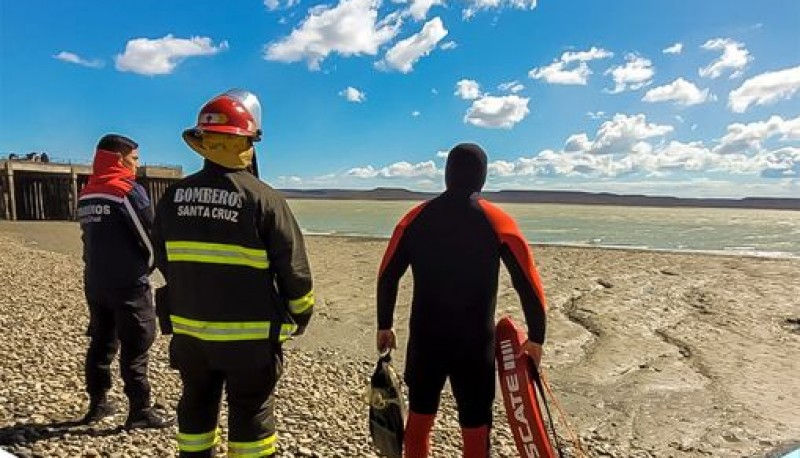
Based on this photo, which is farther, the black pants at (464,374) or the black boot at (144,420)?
the black boot at (144,420)

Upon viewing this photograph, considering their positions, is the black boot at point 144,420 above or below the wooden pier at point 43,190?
below

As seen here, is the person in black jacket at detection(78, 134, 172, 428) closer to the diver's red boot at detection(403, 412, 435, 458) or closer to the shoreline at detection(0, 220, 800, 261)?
the diver's red boot at detection(403, 412, 435, 458)

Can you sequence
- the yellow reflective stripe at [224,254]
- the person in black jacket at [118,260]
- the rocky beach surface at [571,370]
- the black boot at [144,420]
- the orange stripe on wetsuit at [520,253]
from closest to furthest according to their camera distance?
1. the yellow reflective stripe at [224,254]
2. the orange stripe on wetsuit at [520,253]
3. the person in black jacket at [118,260]
4. the black boot at [144,420]
5. the rocky beach surface at [571,370]

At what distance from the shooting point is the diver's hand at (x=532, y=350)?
10.3 ft

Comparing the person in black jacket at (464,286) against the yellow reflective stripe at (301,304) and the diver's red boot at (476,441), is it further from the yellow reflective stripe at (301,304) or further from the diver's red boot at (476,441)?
the yellow reflective stripe at (301,304)

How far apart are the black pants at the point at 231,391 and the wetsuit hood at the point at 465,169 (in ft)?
4.04

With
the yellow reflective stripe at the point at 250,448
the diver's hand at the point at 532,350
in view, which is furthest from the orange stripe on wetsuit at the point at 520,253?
the yellow reflective stripe at the point at 250,448

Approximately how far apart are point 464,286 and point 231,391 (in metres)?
1.23

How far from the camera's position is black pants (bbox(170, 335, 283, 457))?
104 inches

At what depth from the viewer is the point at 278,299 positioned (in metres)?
2.71

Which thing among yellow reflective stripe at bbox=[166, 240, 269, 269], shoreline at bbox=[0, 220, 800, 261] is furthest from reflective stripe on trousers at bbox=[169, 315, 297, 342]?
shoreline at bbox=[0, 220, 800, 261]

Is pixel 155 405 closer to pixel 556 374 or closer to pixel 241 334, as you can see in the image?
pixel 241 334

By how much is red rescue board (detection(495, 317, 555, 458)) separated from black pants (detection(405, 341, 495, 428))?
0.35ft

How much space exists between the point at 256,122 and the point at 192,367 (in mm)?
1169
